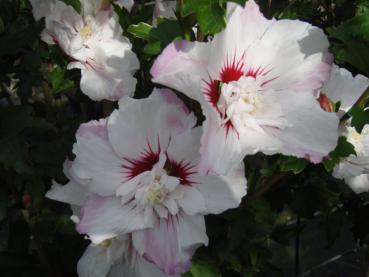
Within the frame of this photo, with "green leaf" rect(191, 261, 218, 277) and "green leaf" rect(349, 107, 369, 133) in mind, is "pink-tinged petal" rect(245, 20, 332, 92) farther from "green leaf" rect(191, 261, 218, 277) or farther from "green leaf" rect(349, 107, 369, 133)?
"green leaf" rect(191, 261, 218, 277)

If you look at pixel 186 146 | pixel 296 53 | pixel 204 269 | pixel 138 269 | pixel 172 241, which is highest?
pixel 296 53

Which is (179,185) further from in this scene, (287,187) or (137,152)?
(287,187)

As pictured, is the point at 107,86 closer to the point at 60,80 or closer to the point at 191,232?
the point at 60,80

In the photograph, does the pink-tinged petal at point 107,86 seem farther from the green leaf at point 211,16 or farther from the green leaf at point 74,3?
the green leaf at point 211,16

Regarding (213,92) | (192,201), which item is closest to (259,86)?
(213,92)

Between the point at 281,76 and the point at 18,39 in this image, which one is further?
the point at 18,39

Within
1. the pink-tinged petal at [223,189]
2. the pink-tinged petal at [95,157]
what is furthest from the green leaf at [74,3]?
the pink-tinged petal at [223,189]

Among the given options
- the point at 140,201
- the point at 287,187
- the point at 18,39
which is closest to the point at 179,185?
the point at 140,201
